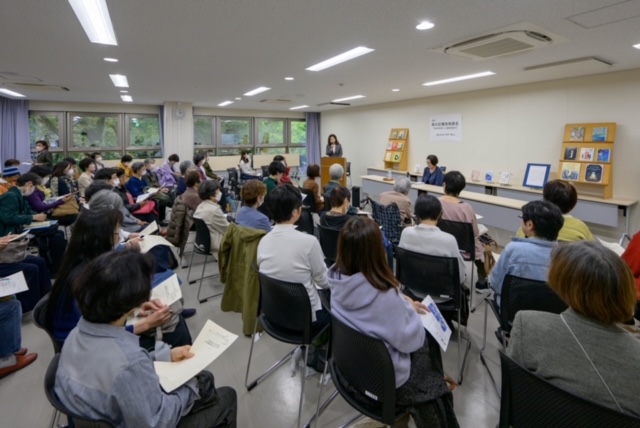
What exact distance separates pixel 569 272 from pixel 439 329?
0.66 m

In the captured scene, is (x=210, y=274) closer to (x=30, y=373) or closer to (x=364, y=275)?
(x=30, y=373)

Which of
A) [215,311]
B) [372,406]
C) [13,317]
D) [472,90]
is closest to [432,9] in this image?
[372,406]

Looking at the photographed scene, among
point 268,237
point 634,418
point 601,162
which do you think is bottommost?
point 634,418

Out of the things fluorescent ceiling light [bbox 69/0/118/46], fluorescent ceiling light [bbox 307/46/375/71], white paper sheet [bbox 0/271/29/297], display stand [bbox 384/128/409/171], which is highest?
fluorescent ceiling light [bbox 307/46/375/71]

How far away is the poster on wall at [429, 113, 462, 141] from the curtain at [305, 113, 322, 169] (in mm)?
5011

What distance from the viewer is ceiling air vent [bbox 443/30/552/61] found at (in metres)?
3.18

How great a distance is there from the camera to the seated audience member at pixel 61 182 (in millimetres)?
4691

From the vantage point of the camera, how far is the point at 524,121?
19.7 ft

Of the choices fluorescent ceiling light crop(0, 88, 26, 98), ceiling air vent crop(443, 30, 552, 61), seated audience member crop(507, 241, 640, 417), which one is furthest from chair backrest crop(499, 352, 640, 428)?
fluorescent ceiling light crop(0, 88, 26, 98)

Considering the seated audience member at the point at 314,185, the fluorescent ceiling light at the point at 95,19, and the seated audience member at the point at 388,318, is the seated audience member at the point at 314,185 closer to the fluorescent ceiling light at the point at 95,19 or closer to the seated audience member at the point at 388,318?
the fluorescent ceiling light at the point at 95,19

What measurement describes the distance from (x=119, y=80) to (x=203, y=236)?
3.99 metres

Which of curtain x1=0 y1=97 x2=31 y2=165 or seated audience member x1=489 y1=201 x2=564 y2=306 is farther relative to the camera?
curtain x1=0 y1=97 x2=31 y2=165

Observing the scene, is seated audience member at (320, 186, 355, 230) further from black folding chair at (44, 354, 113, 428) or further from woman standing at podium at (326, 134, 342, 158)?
woman standing at podium at (326, 134, 342, 158)

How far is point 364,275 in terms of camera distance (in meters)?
1.45
